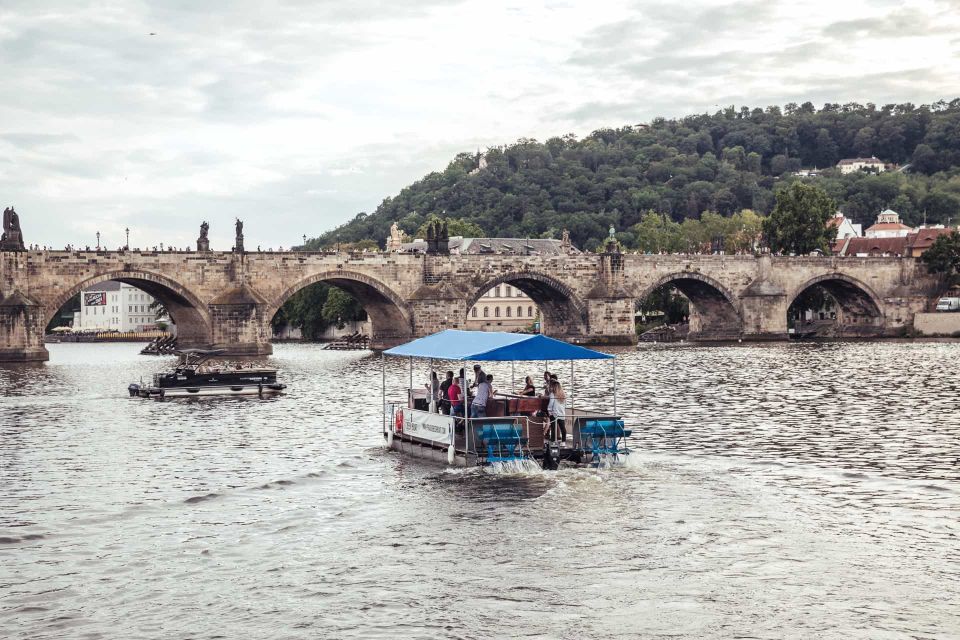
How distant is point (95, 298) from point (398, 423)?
6051 inches

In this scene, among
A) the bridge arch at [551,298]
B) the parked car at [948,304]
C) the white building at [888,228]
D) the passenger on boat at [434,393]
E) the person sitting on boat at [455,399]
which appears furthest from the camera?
the white building at [888,228]

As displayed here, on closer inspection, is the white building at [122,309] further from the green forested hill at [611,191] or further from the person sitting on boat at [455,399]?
the person sitting on boat at [455,399]

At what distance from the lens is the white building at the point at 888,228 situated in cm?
12975

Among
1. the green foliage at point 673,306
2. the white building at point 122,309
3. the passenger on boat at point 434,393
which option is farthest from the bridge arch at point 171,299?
the white building at point 122,309

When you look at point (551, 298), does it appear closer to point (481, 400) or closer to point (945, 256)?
point (945, 256)

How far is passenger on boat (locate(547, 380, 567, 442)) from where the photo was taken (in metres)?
21.7

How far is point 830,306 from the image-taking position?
350 feet

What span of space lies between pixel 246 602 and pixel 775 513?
27.5ft

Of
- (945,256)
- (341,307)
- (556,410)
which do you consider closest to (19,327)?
(556,410)

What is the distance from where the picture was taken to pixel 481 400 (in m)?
21.9

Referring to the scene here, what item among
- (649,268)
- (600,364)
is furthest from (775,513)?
(649,268)

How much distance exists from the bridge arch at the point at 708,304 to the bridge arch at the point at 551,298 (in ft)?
16.7

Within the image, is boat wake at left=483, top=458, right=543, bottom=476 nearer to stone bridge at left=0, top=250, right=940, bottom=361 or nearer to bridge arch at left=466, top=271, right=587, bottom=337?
stone bridge at left=0, top=250, right=940, bottom=361

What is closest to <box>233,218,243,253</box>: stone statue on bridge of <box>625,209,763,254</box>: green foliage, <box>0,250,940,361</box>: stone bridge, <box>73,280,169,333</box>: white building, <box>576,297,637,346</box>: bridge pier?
<box>0,250,940,361</box>: stone bridge
